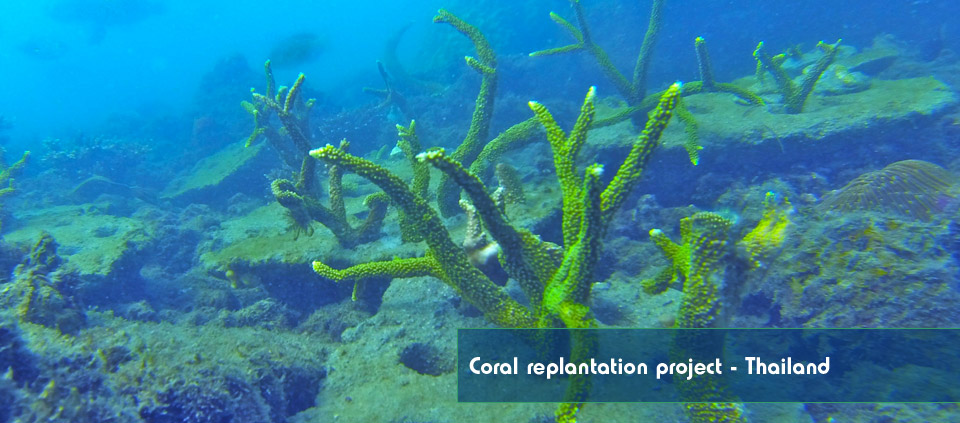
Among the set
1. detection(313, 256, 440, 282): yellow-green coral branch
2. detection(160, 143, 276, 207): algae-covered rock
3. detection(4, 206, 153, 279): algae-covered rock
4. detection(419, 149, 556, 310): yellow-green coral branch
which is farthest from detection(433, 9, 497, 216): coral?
detection(160, 143, 276, 207): algae-covered rock

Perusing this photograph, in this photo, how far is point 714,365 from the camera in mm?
2537

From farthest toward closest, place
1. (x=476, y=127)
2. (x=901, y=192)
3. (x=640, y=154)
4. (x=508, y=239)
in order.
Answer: (x=476, y=127) < (x=901, y=192) < (x=508, y=239) < (x=640, y=154)

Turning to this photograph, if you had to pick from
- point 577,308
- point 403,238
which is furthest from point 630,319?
point 403,238

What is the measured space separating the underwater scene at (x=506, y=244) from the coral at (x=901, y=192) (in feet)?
0.10

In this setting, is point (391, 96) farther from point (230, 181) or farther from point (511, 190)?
point (511, 190)

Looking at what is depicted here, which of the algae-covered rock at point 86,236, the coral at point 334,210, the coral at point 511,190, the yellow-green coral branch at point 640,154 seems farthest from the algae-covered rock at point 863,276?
the algae-covered rock at point 86,236

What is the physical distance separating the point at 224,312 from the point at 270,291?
0.62 metres

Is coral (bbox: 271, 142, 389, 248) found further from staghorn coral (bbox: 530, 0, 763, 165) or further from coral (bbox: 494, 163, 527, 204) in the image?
staghorn coral (bbox: 530, 0, 763, 165)

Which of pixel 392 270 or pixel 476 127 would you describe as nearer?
pixel 392 270

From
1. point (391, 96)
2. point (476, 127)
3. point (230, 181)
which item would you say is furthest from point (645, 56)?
point (230, 181)

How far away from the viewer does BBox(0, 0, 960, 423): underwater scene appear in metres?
2.54

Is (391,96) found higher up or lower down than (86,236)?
higher up

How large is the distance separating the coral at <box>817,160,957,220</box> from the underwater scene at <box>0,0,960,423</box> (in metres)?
0.03

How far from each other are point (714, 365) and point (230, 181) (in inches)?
437
